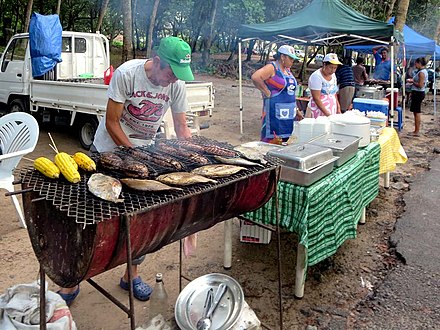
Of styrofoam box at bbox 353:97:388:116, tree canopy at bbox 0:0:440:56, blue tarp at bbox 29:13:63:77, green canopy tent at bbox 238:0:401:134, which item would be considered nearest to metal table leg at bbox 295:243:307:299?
styrofoam box at bbox 353:97:388:116

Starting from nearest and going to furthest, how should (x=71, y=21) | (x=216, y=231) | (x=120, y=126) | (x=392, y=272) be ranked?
1. (x=120, y=126)
2. (x=392, y=272)
3. (x=216, y=231)
4. (x=71, y=21)

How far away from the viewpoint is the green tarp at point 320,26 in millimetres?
7930

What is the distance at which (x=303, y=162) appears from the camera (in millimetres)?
3010

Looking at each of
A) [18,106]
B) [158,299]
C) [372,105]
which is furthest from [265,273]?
[18,106]

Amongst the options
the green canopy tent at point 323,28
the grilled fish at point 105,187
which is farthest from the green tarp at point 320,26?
the grilled fish at point 105,187

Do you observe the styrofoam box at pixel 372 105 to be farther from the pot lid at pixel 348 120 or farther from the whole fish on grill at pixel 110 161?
the whole fish on grill at pixel 110 161

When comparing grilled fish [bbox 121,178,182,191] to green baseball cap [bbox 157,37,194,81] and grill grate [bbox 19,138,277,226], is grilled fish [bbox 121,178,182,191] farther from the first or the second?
green baseball cap [bbox 157,37,194,81]

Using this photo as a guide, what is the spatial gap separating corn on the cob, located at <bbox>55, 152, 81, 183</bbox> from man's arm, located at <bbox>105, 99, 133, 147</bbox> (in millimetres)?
780

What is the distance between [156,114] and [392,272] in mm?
2720

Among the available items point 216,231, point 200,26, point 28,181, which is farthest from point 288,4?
point 28,181

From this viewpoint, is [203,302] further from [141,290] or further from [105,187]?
[105,187]

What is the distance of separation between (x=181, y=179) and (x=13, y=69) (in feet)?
25.3

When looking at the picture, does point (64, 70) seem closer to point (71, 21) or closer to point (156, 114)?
point (156, 114)

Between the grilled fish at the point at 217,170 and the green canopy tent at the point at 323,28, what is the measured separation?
6582mm
